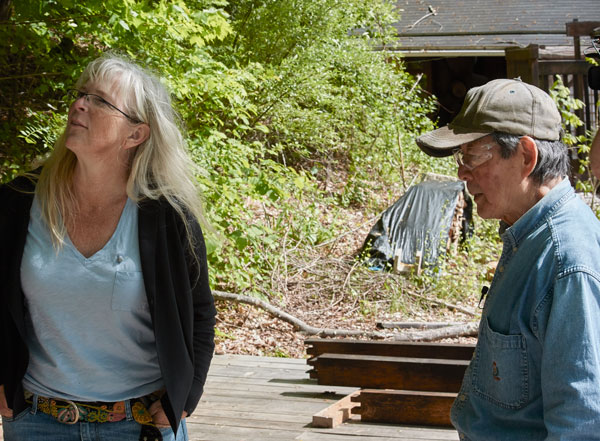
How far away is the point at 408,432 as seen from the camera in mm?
4258

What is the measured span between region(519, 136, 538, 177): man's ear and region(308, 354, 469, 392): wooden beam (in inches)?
110

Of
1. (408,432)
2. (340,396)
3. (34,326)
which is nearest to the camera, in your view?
(34,326)

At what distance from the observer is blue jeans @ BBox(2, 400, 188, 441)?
2.32 m

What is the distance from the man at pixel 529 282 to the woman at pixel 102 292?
868 mm

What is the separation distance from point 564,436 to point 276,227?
338 inches

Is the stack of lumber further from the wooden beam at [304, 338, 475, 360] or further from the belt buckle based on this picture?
the belt buckle

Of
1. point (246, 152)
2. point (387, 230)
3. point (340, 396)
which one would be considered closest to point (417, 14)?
point (387, 230)

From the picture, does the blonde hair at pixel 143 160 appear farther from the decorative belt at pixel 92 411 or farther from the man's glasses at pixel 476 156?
the man's glasses at pixel 476 156

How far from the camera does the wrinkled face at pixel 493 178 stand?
205 centimetres

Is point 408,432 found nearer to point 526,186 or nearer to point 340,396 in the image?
point 340,396

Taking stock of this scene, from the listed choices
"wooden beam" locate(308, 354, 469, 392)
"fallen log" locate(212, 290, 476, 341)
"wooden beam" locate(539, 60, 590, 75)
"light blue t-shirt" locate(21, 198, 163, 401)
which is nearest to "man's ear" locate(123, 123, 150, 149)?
"light blue t-shirt" locate(21, 198, 163, 401)

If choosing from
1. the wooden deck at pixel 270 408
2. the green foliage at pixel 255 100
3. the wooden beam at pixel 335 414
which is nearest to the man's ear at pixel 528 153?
the wooden deck at pixel 270 408

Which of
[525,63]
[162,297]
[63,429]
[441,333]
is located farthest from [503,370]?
[525,63]

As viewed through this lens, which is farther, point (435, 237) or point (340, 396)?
point (435, 237)
